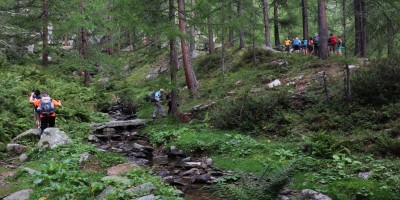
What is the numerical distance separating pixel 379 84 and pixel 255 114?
4327mm

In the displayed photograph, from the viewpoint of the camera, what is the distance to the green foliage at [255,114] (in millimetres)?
12875

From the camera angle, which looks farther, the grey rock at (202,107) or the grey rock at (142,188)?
the grey rock at (202,107)

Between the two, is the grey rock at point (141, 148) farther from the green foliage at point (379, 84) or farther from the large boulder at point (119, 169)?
the green foliage at point (379, 84)

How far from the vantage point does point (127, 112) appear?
22.4 metres

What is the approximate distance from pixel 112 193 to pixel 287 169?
345 cm

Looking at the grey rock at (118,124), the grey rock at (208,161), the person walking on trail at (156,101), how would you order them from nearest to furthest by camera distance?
the grey rock at (208,161) < the grey rock at (118,124) < the person walking on trail at (156,101)

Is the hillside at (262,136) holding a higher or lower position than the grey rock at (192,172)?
higher

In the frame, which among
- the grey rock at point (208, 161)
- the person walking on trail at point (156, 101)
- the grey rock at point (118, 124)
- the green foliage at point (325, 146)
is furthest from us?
the person walking on trail at point (156, 101)

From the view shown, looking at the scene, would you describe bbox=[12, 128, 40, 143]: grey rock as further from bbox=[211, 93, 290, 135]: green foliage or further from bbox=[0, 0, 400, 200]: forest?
bbox=[211, 93, 290, 135]: green foliage

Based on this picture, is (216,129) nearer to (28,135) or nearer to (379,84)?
(379,84)

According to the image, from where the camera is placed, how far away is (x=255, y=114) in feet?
43.8

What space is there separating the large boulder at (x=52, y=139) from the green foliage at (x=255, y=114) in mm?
5696

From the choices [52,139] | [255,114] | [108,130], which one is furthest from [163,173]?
[108,130]

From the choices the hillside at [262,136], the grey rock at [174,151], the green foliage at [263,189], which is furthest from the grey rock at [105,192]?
the grey rock at [174,151]
